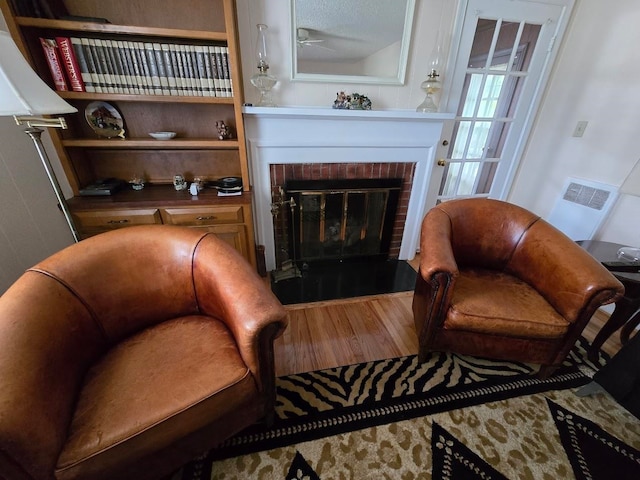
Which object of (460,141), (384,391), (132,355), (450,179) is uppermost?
(460,141)

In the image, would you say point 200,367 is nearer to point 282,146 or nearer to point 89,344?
point 89,344

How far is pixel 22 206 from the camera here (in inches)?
53.6

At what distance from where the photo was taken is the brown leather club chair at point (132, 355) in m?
0.66

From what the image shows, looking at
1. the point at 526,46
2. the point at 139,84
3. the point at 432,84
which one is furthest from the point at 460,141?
the point at 139,84

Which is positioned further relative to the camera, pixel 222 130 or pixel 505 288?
pixel 222 130

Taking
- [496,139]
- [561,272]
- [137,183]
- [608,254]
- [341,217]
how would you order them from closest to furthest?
[561,272] < [608,254] < [137,183] < [341,217] < [496,139]

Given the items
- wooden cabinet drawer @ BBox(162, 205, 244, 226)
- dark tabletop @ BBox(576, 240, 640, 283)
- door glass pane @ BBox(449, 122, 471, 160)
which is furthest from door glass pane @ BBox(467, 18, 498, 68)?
wooden cabinet drawer @ BBox(162, 205, 244, 226)

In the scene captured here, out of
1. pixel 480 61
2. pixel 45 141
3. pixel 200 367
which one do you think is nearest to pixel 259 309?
pixel 200 367

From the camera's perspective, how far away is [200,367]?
885 millimetres

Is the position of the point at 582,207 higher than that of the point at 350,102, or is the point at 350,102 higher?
the point at 350,102

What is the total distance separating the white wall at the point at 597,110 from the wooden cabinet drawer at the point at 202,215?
2.50m

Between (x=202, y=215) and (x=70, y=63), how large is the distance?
3.36 feet

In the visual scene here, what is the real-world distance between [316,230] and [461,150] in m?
1.42

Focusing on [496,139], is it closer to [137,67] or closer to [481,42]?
[481,42]
